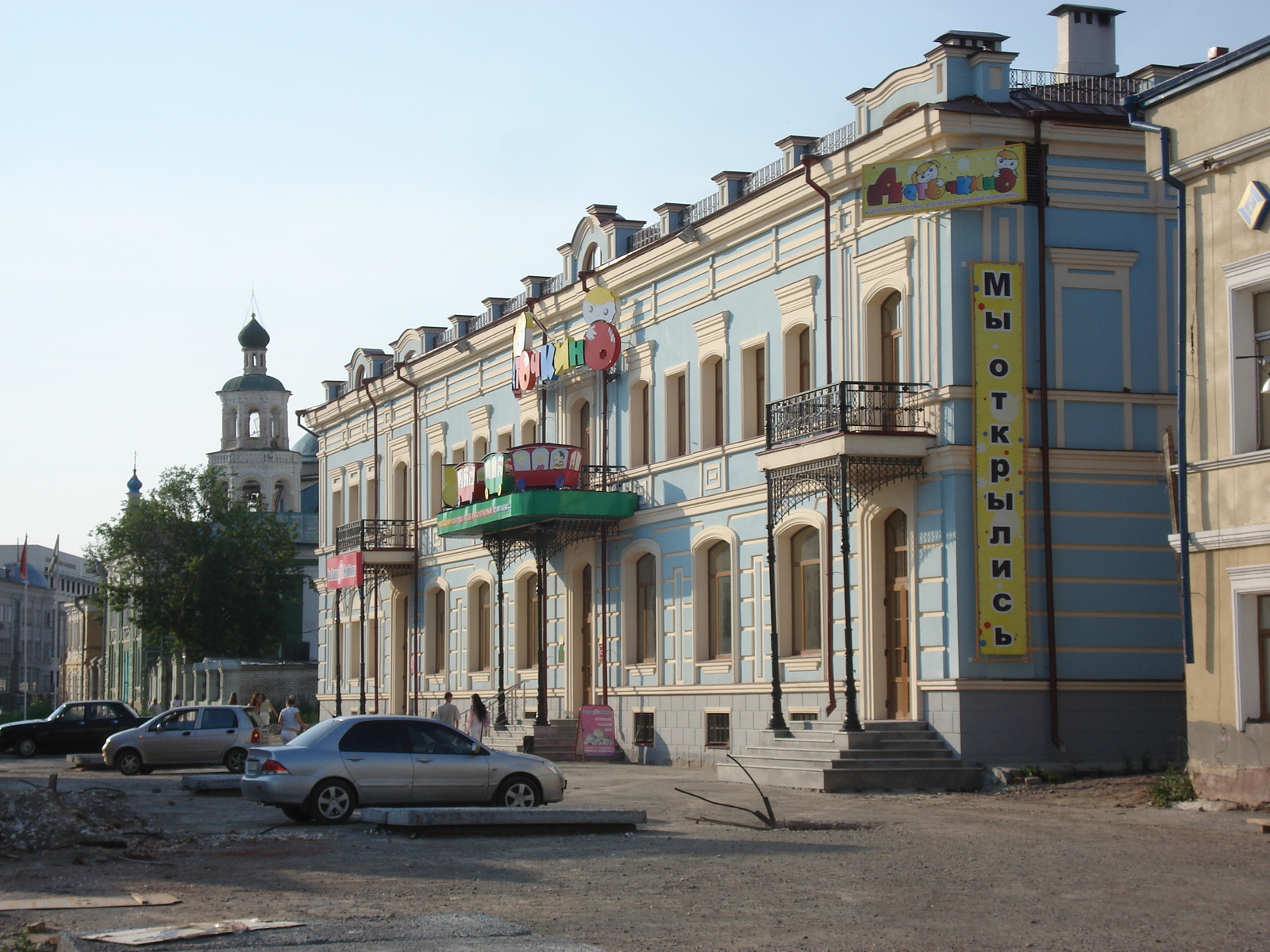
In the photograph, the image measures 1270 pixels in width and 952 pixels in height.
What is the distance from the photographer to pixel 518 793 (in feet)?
62.3

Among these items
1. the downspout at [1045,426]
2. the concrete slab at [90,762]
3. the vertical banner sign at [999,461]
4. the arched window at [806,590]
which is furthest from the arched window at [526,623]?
the downspout at [1045,426]

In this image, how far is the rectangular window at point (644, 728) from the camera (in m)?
32.1

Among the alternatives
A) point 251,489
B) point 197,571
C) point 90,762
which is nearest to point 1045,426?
point 90,762

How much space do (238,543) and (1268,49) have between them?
57320mm

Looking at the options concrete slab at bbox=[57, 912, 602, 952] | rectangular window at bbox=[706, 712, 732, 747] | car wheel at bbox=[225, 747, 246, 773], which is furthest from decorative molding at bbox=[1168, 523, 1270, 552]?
car wheel at bbox=[225, 747, 246, 773]

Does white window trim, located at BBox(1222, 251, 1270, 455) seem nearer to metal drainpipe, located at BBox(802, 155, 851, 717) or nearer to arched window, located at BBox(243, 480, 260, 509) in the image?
metal drainpipe, located at BBox(802, 155, 851, 717)

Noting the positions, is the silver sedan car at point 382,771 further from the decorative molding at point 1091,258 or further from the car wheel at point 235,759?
the car wheel at point 235,759

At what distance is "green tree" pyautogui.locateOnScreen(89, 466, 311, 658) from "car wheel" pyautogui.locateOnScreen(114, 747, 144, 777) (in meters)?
38.2

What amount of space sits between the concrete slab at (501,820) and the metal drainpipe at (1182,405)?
715cm

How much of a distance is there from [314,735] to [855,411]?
32.4ft

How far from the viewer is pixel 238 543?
6994cm

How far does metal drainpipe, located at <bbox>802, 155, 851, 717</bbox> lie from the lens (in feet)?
84.3

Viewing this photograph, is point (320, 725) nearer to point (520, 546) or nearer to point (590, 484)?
point (590, 484)

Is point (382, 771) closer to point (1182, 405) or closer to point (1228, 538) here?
point (1228, 538)
